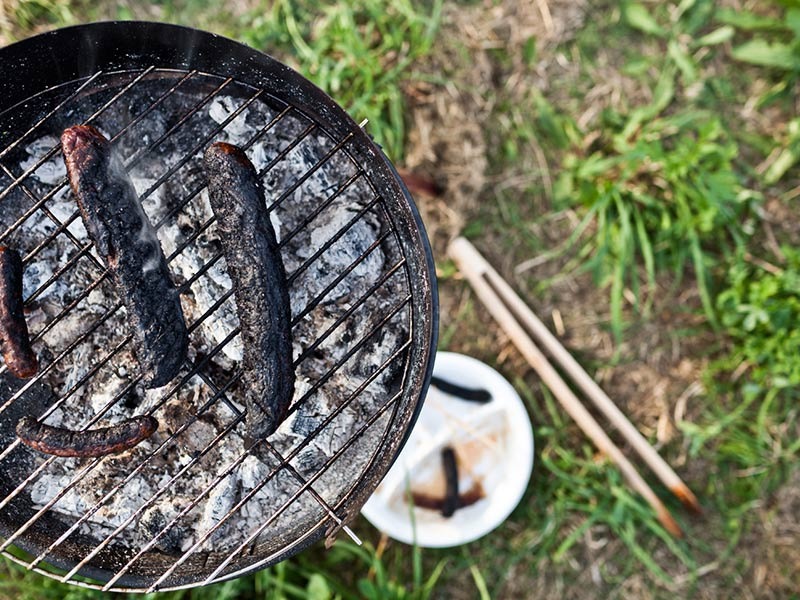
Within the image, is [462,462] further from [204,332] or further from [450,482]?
[204,332]

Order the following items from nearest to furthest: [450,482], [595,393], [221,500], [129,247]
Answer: [129,247] < [221,500] < [450,482] < [595,393]

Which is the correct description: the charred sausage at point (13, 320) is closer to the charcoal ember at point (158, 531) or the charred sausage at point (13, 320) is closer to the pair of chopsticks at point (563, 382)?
the charcoal ember at point (158, 531)

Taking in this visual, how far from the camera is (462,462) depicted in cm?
343

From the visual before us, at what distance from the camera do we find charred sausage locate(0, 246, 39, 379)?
207 centimetres

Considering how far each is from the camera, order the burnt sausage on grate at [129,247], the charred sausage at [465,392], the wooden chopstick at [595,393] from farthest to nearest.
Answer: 1. the wooden chopstick at [595,393]
2. the charred sausage at [465,392]
3. the burnt sausage on grate at [129,247]

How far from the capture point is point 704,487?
3.69 metres

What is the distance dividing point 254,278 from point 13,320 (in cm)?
78

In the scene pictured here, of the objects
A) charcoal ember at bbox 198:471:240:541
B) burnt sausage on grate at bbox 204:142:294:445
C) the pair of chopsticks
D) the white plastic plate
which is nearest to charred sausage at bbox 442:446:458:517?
the white plastic plate

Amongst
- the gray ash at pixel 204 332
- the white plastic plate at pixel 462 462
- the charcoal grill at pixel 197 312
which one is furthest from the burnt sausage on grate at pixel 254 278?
the white plastic plate at pixel 462 462

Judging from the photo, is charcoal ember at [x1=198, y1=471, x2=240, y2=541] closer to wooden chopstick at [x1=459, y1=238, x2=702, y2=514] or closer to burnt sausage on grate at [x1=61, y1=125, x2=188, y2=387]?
burnt sausage on grate at [x1=61, y1=125, x2=188, y2=387]

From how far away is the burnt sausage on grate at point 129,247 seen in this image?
1.98 meters

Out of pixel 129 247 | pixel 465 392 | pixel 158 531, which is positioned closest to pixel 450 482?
pixel 465 392

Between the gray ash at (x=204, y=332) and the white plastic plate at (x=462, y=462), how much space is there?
0.87 metres

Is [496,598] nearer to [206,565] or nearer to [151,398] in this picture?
[206,565]
